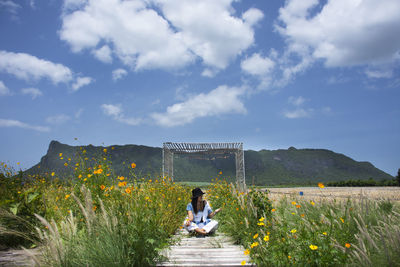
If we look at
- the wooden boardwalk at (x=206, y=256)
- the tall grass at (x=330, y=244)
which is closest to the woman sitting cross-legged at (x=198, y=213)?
the wooden boardwalk at (x=206, y=256)

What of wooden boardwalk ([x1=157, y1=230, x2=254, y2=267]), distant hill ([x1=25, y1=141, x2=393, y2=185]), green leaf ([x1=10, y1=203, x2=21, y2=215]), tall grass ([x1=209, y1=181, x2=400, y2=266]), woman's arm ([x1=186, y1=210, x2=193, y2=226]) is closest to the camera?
tall grass ([x1=209, y1=181, x2=400, y2=266])

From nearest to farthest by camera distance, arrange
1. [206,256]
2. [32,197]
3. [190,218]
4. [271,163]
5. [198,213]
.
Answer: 1. [206,256]
2. [32,197]
3. [190,218]
4. [198,213]
5. [271,163]

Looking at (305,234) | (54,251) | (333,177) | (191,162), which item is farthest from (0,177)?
(333,177)

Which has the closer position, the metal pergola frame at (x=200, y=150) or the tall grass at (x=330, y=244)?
the tall grass at (x=330, y=244)

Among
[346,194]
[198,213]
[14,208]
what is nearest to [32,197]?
[14,208]

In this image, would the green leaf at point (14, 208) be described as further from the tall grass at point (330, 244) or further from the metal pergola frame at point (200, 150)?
the metal pergola frame at point (200, 150)

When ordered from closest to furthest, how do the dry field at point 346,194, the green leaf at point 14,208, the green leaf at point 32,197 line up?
the green leaf at point 14,208, the green leaf at point 32,197, the dry field at point 346,194

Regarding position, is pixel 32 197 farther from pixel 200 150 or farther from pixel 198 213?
pixel 200 150

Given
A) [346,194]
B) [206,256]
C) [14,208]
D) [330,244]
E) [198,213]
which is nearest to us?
[330,244]

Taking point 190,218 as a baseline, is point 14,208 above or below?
above

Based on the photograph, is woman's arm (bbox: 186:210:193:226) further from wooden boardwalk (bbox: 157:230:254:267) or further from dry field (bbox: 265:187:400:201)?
dry field (bbox: 265:187:400:201)

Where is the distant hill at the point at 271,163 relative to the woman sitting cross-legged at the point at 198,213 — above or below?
above

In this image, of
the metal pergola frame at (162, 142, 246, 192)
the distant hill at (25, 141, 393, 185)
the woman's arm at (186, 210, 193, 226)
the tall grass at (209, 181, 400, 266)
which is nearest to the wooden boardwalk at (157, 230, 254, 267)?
the tall grass at (209, 181, 400, 266)

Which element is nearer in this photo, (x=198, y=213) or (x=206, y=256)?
(x=206, y=256)
